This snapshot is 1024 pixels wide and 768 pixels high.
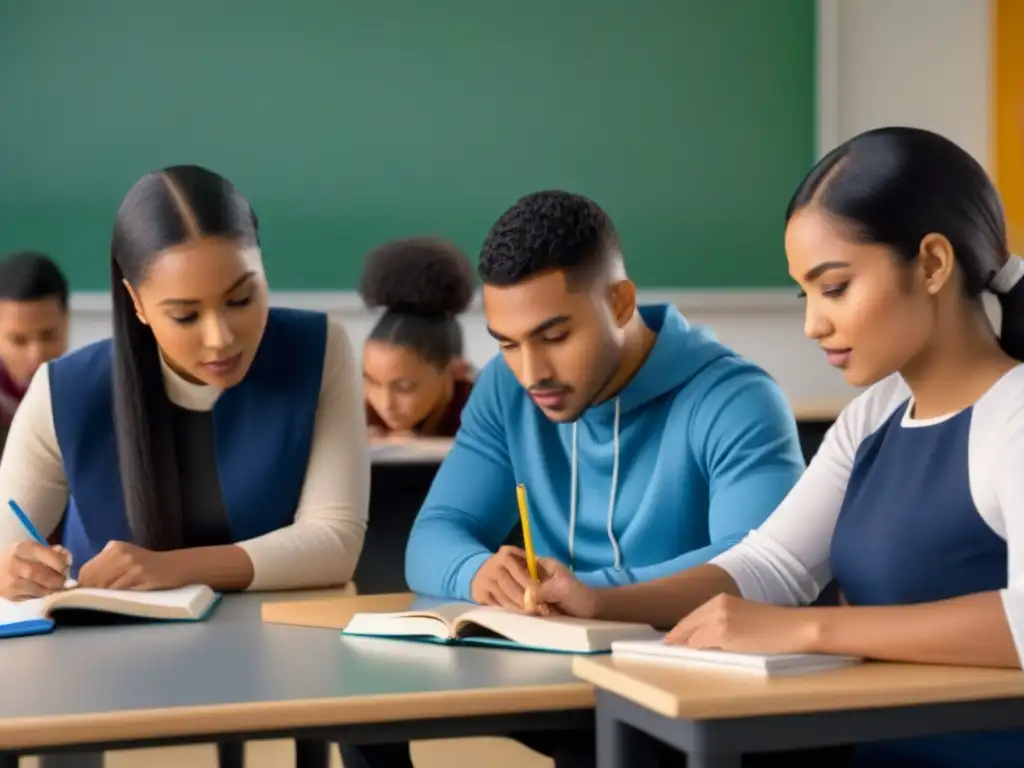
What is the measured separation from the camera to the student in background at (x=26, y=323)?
3383 mm

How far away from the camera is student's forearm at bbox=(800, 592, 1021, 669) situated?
1.21 metres

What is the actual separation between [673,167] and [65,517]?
3.30 m

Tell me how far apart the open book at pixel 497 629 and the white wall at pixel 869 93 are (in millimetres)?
3709

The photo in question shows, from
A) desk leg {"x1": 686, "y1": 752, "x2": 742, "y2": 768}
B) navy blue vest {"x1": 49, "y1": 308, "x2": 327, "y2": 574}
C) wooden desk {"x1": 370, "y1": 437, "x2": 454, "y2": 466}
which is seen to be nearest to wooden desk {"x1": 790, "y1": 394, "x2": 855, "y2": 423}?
wooden desk {"x1": 370, "y1": 437, "x2": 454, "y2": 466}

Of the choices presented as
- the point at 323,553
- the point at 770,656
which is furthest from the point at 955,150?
the point at 323,553

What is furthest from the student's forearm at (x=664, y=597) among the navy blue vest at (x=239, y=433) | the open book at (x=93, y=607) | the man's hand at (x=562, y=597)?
the navy blue vest at (x=239, y=433)

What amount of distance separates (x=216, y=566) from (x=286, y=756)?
125 cm

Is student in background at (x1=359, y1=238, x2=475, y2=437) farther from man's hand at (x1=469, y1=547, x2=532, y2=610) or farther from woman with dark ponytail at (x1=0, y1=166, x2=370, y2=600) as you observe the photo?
man's hand at (x1=469, y1=547, x2=532, y2=610)

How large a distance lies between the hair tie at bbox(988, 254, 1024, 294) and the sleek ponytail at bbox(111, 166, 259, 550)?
3.27 ft

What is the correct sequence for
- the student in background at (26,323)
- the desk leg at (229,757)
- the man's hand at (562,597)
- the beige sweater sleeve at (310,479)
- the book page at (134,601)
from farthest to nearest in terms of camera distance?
the student in background at (26,323) < the desk leg at (229,757) < the beige sweater sleeve at (310,479) < the book page at (134,601) < the man's hand at (562,597)

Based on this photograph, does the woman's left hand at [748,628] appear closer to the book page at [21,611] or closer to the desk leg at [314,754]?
the book page at [21,611]

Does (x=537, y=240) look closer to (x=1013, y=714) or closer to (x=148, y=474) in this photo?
(x=148, y=474)

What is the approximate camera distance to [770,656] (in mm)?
1220

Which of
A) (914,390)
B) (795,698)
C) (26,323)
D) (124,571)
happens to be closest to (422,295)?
(26,323)
